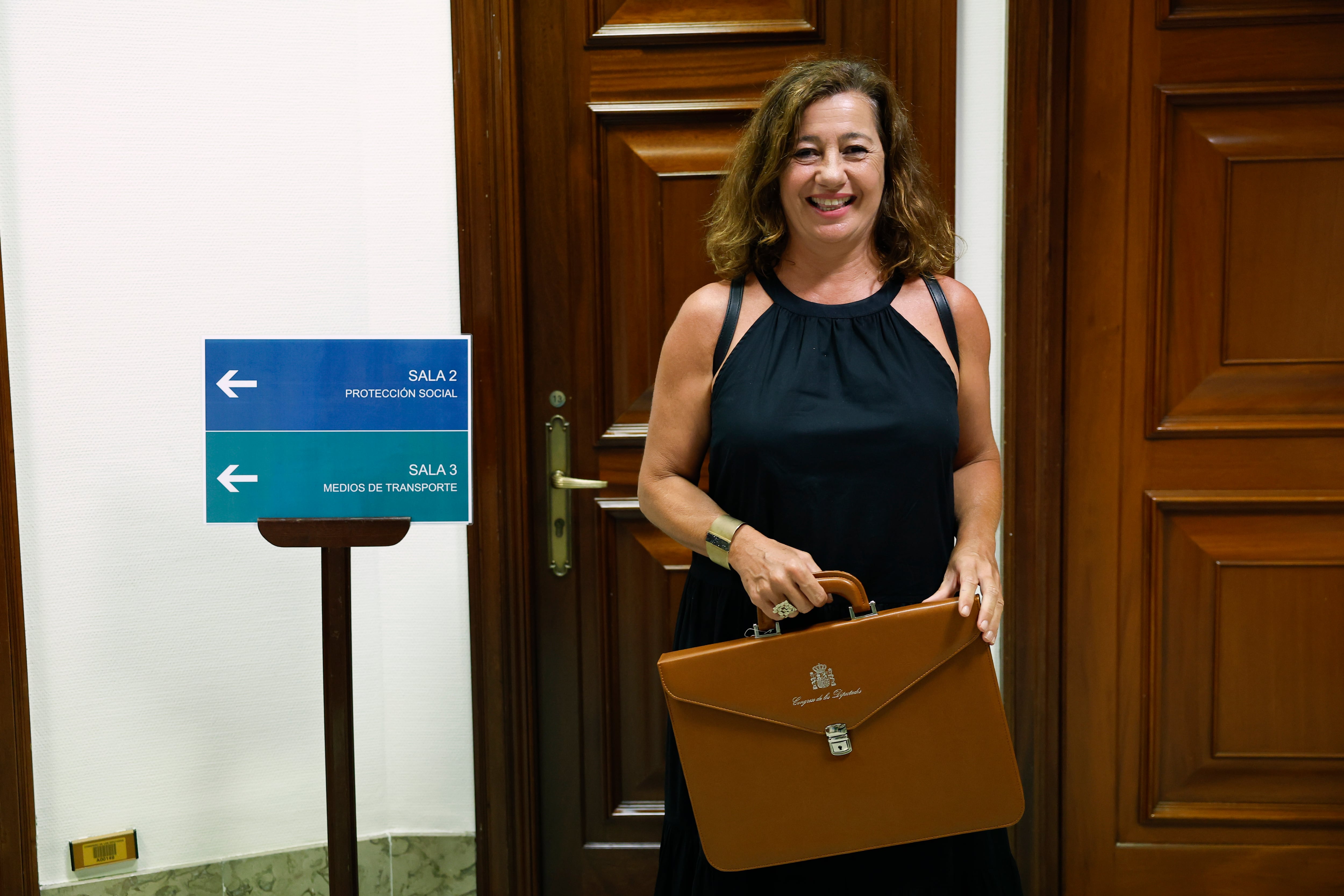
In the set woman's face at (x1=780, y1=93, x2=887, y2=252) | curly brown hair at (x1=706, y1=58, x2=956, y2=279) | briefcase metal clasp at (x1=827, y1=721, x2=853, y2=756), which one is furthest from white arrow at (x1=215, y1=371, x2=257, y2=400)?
briefcase metal clasp at (x1=827, y1=721, x2=853, y2=756)

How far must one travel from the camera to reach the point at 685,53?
77.2 inches

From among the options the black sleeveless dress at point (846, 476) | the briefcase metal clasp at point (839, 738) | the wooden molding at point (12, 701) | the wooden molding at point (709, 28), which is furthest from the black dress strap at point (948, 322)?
the wooden molding at point (12, 701)

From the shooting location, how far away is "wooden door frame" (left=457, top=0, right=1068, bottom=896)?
1.90 m

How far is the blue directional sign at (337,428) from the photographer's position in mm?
1473

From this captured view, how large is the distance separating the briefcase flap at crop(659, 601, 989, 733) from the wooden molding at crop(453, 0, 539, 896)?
88 centimetres

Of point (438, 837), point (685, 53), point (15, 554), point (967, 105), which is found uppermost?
→ point (685, 53)

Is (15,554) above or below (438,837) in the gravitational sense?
above

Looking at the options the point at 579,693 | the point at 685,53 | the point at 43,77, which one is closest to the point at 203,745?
the point at 579,693

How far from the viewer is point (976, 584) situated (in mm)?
1243

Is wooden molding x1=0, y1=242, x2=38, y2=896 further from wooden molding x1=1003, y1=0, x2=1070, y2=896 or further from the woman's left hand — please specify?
wooden molding x1=1003, y1=0, x2=1070, y2=896

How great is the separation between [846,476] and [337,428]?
792mm

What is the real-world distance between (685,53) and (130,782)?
1.91 meters

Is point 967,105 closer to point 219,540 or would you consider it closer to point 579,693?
point 579,693

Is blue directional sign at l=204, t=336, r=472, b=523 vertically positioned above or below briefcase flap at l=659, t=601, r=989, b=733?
above
